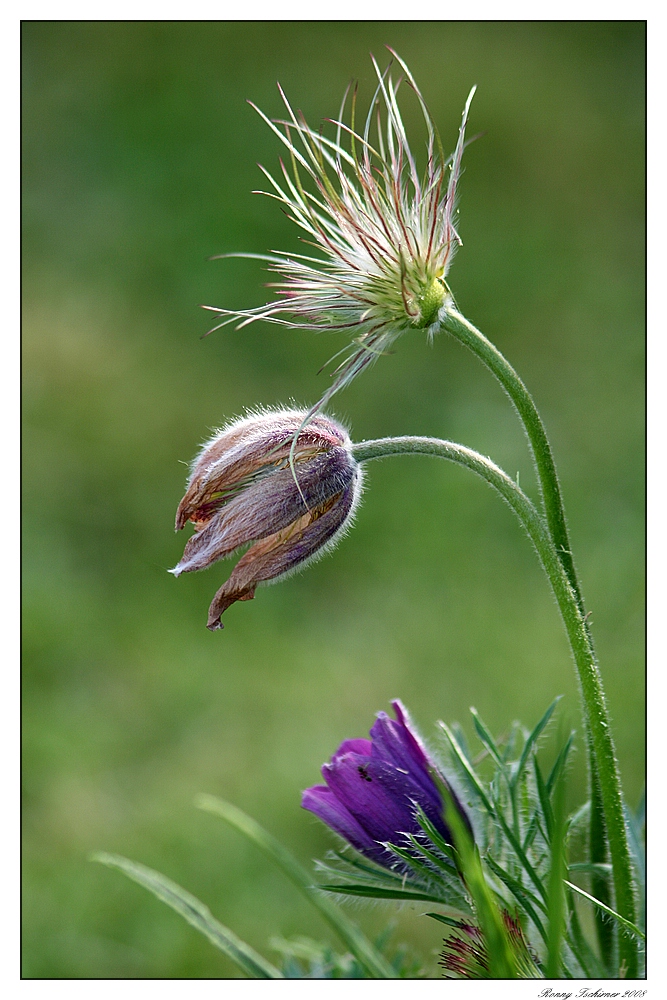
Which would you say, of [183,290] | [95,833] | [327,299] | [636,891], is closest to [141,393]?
[183,290]

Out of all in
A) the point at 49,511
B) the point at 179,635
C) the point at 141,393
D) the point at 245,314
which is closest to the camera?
the point at 245,314

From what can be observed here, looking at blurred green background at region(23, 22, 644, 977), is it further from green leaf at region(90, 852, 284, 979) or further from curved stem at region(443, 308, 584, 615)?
curved stem at region(443, 308, 584, 615)

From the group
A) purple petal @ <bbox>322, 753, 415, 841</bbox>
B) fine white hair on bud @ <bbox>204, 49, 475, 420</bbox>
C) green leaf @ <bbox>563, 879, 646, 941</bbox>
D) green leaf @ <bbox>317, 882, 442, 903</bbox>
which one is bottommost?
green leaf @ <bbox>563, 879, 646, 941</bbox>

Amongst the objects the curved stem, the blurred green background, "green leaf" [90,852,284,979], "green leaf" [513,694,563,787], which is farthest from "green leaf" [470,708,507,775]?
the blurred green background

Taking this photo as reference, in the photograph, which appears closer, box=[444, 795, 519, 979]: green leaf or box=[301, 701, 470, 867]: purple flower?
box=[444, 795, 519, 979]: green leaf

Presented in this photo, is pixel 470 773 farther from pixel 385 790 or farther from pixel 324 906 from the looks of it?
pixel 324 906

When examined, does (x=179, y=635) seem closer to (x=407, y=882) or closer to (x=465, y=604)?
(x=465, y=604)

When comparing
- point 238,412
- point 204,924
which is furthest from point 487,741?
point 238,412
